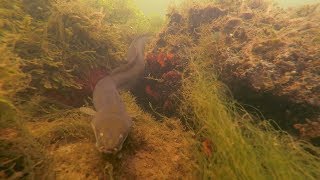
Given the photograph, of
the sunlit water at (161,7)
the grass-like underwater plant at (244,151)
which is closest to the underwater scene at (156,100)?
the grass-like underwater plant at (244,151)

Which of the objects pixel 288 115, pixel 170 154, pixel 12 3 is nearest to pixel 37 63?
pixel 12 3

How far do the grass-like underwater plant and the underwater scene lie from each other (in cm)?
1

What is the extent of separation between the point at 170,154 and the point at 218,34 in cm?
417

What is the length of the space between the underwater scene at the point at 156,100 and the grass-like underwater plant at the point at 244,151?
15 mm

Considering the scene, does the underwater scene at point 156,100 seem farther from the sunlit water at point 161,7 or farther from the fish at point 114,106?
the sunlit water at point 161,7

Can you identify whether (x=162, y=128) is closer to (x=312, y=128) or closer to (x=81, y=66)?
(x=312, y=128)

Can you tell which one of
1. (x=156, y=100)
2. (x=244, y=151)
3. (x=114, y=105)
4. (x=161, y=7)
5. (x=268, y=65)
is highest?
(x=268, y=65)

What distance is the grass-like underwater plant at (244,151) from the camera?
10.6 feet

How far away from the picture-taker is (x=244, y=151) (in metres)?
3.39

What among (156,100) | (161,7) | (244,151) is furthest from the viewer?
(161,7)

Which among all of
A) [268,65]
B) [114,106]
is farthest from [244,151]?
[114,106]

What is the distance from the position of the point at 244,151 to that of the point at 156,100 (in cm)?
315

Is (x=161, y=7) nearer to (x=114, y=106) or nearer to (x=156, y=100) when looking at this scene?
(x=156, y=100)

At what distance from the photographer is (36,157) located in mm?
3125
